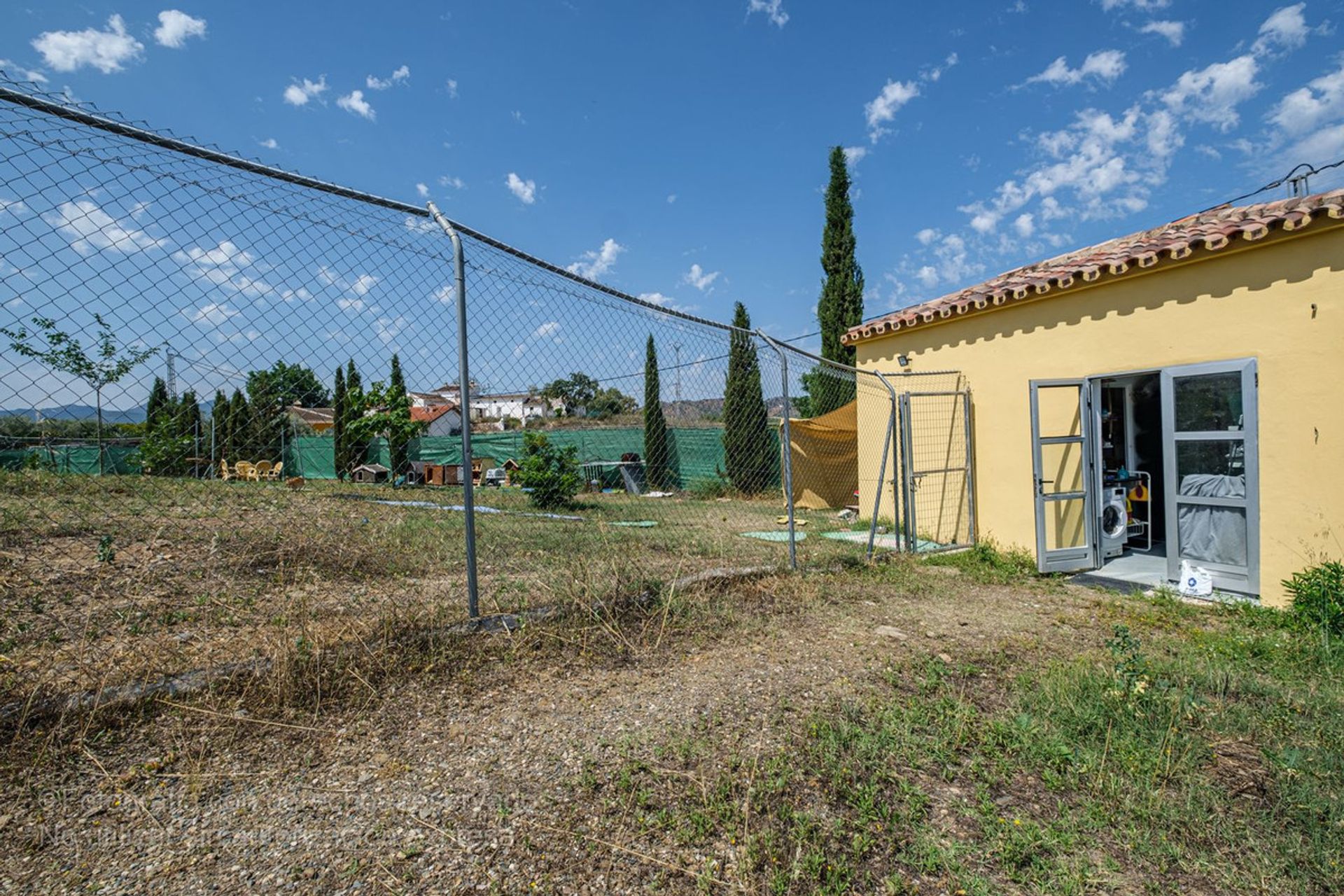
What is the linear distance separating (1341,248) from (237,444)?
24.8 feet

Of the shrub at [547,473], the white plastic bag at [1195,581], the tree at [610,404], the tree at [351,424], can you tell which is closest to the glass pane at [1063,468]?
the white plastic bag at [1195,581]

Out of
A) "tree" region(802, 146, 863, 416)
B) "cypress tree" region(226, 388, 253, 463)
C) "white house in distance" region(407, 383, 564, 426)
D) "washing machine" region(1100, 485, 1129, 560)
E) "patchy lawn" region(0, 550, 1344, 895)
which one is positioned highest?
"tree" region(802, 146, 863, 416)

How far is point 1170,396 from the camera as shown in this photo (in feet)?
17.7

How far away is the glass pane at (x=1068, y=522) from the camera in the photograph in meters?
6.33

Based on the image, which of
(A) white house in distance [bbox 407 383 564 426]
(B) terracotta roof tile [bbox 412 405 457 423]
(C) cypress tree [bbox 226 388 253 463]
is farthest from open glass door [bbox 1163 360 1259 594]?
(C) cypress tree [bbox 226 388 253 463]

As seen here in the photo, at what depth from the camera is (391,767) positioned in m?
2.27

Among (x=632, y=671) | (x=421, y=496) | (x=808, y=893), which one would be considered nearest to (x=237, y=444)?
(x=632, y=671)

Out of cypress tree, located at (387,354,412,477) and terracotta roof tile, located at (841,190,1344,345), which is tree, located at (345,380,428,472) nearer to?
cypress tree, located at (387,354,412,477)

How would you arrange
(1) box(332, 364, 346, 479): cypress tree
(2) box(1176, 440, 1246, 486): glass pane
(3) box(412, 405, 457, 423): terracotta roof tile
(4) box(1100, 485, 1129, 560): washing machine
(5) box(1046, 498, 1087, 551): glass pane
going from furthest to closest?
1. (4) box(1100, 485, 1129, 560): washing machine
2. (5) box(1046, 498, 1087, 551): glass pane
3. (2) box(1176, 440, 1246, 486): glass pane
4. (3) box(412, 405, 457, 423): terracotta roof tile
5. (1) box(332, 364, 346, 479): cypress tree

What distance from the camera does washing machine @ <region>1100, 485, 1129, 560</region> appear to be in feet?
21.7

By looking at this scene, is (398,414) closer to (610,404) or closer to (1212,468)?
(610,404)

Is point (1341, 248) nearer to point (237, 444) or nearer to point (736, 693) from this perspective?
point (736, 693)

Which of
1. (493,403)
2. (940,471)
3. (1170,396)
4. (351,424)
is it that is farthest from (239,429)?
(1170,396)

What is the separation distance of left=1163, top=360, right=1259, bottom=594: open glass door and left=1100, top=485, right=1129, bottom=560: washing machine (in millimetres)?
1126
